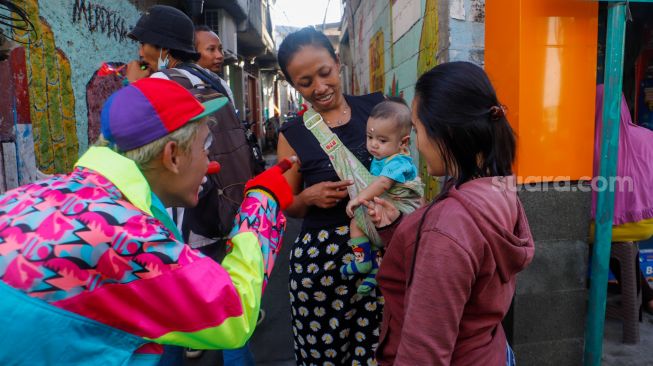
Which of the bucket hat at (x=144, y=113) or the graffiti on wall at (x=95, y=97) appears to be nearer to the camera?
the bucket hat at (x=144, y=113)

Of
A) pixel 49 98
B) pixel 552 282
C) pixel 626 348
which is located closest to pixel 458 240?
pixel 552 282

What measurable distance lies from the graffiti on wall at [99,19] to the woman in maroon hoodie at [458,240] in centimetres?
448

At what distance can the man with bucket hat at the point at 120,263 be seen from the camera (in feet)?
3.25

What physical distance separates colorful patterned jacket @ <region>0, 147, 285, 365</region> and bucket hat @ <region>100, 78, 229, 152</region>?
6 cm

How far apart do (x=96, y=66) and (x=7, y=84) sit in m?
2.06

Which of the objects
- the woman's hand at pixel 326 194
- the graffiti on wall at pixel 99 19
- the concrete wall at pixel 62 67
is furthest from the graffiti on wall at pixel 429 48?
the graffiti on wall at pixel 99 19

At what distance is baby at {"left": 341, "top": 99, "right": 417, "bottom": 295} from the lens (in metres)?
1.93

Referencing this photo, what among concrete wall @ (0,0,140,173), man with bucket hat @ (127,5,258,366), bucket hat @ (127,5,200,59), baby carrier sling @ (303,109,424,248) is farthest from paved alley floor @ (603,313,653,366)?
concrete wall @ (0,0,140,173)

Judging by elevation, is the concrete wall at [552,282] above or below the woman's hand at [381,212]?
below

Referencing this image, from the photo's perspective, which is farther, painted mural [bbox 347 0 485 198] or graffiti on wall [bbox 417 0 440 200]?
graffiti on wall [bbox 417 0 440 200]

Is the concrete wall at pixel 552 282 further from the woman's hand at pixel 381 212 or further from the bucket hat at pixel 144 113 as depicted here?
the bucket hat at pixel 144 113

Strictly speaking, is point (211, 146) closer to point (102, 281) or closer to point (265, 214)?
point (265, 214)

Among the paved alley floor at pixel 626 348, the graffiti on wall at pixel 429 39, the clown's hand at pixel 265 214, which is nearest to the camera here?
the clown's hand at pixel 265 214

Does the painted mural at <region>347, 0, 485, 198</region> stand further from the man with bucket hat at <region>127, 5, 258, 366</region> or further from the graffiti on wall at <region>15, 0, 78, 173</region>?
the graffiti on wall at <region>15, 0, 78, 173</region>
